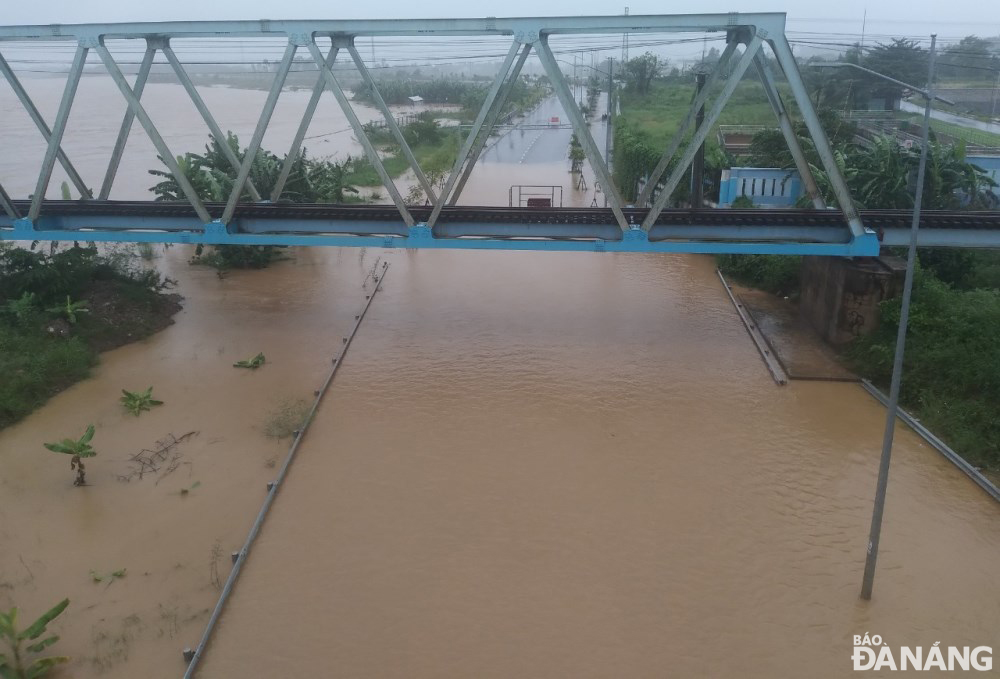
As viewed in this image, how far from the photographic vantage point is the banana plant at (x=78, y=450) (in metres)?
7.75

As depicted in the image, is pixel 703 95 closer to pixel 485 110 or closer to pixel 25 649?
pixel 485 110

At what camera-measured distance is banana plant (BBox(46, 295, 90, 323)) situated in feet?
37.3

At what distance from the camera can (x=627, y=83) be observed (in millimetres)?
54375

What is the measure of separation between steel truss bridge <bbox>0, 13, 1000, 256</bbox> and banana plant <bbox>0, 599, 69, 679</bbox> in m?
6.30

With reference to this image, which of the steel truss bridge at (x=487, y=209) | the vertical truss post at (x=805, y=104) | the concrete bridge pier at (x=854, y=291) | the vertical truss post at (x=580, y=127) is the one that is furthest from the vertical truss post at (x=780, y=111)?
the vertical truss post at (x=580, y=127)

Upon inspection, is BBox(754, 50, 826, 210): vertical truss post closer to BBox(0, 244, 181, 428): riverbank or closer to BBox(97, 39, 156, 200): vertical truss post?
BBox(97, 39, 156, 200): vertical truss post

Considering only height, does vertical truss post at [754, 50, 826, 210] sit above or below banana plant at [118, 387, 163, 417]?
above

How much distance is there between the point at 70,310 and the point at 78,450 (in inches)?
177

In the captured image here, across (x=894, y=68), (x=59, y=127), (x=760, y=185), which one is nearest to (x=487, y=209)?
(x=59, y=127)

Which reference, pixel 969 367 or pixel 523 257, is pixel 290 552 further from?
pixel 523 257

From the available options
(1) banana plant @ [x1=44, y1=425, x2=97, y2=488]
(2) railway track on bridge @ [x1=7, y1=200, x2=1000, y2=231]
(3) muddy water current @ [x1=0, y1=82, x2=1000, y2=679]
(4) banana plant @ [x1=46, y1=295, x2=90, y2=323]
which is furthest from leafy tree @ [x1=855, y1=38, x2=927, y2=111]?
(1) banana plant @ [x1=44, y1=425, x2=97, y2=488]

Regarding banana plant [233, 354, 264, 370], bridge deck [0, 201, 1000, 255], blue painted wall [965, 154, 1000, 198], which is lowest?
banana plant [233, 354, 264, 370]

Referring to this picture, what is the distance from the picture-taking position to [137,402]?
970cm

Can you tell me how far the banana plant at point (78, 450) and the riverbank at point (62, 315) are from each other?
1.96m
